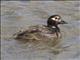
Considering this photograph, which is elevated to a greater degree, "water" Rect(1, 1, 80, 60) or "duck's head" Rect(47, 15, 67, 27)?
"duck's head" Rect(47, 15, 67, 27)

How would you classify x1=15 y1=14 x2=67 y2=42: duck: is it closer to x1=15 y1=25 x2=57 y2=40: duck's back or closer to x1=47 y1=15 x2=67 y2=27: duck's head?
x1=15 y1=25 x2=57 y2=40: duck's back

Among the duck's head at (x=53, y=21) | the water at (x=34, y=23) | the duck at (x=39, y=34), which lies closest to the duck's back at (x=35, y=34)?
the duck at (x=39, y=34)

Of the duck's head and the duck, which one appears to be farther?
the duck's head

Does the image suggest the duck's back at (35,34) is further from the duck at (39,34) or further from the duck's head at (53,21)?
the duck's head at (53,21)

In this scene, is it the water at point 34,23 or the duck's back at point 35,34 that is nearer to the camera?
the water at point 34,23

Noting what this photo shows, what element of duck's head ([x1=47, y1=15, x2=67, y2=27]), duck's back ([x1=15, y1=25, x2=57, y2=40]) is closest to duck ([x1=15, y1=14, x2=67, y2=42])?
duck's back ([x1=15, y1=25, x2=57, y2=40])

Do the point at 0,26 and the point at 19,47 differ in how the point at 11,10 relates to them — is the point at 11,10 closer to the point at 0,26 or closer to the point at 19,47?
the point at 0,26

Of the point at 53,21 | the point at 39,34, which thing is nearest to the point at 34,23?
the point at 53,21

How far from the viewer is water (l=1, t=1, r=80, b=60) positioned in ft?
32.6

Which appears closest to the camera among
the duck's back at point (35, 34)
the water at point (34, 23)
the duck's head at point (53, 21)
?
the water at point (34, 23)

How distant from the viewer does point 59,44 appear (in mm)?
10789

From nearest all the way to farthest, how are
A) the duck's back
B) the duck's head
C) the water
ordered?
the water, the duck's back, the duck's head

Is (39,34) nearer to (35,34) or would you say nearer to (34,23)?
(35,34)

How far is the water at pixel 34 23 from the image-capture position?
32.6 ft
